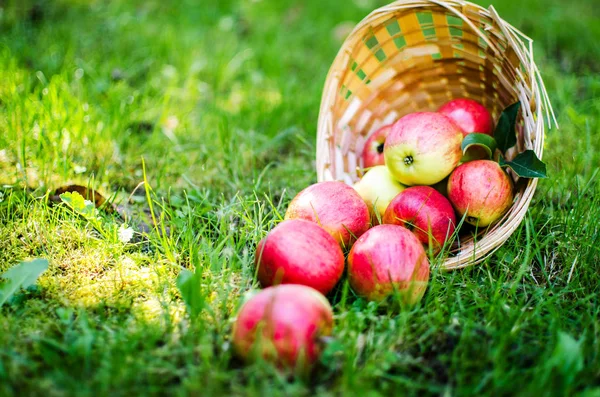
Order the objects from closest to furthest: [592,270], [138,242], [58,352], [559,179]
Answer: [58,352] < [592,270] < [138,242] < [559,179]

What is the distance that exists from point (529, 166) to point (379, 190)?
60 centimetres

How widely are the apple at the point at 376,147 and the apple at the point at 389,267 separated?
75 centimetres

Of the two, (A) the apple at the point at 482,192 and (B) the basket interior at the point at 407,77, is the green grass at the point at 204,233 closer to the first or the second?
(A) the apple at the point at 482,192

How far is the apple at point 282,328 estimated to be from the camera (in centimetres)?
125

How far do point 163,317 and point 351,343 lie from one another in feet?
1.93

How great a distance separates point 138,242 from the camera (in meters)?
1.93

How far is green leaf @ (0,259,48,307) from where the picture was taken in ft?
4.94

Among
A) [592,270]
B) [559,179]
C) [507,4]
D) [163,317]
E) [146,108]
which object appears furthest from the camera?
[507,4]

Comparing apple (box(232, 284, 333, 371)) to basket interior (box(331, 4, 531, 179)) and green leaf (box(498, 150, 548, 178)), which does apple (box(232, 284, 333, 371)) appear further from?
basket interior (box(331, 4, 531, 179))

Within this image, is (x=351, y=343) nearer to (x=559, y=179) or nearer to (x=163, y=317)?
(x=163, y=317)

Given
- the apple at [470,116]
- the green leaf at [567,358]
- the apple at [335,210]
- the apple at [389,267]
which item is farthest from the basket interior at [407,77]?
the green leaf at [567,358]

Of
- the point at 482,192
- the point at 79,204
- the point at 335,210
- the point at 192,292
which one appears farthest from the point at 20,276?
the point at 482,192

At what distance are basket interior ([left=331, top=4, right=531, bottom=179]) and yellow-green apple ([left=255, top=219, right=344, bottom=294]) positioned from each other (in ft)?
2.45

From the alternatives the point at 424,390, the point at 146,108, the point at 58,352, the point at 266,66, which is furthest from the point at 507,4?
the point at 58,352
